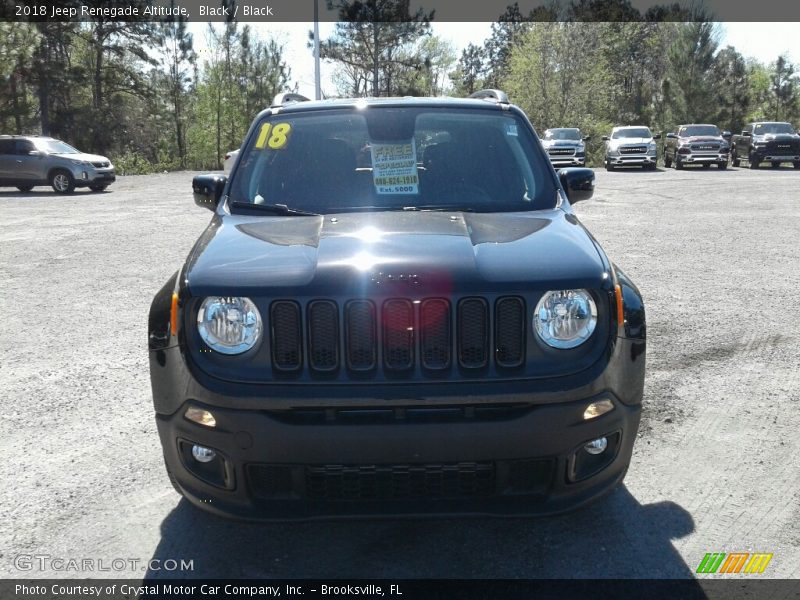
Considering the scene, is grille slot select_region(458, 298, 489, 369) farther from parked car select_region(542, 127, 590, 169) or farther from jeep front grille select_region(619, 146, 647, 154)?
jeep front grille select_region(619, 146, 647, 154)

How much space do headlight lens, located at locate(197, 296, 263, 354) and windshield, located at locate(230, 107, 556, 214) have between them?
111 cm

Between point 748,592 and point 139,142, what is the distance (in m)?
52.8

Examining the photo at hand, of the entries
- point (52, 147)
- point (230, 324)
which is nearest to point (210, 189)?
point (230, 324)

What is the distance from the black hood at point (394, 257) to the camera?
9.00ft

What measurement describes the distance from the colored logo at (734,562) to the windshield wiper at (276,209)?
2131 mm

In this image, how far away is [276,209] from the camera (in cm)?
384

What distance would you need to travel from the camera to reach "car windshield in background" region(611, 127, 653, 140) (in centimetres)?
3378

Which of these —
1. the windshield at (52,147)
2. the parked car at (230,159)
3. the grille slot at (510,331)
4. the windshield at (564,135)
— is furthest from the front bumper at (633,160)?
the grille slot at (510,331)

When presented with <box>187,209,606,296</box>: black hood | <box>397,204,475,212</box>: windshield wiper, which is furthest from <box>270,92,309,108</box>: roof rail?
<box>187,209,606,296</box>: black hood

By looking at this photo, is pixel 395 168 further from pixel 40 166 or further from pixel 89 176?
pixel 40 166

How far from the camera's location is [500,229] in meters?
3.34

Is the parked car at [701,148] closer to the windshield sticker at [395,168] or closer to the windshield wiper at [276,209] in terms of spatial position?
the windshield sticker at [395,168]

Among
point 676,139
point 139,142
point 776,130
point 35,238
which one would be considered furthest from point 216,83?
point 35,238

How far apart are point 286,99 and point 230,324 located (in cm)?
248
